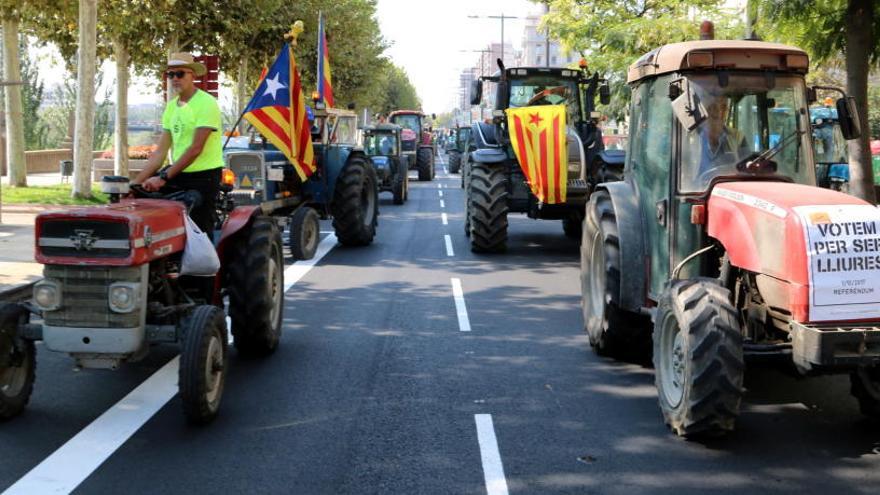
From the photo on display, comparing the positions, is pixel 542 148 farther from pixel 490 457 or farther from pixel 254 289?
pixel 490 457

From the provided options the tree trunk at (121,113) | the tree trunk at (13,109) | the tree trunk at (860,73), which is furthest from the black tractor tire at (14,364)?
the tree trunk at (13,109)

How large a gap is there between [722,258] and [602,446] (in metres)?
1.54

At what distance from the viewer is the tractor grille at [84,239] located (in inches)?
244

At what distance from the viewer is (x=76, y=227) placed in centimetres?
625

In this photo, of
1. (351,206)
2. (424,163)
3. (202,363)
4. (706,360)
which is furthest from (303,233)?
(424,163)

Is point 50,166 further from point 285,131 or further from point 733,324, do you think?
point 733,324

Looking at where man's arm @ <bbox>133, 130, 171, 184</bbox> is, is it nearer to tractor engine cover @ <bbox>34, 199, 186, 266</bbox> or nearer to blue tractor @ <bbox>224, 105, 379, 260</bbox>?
tractor engine cover @ <bbox>34, 199, 186, 266</bbox>

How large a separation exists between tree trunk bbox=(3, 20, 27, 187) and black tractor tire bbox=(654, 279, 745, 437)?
70.9 feet

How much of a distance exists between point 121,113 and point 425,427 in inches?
810

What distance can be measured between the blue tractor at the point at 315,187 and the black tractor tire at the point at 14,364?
809cm

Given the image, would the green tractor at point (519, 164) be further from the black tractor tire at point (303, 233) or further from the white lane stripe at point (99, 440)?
the white lane stripe at point (99, 440)

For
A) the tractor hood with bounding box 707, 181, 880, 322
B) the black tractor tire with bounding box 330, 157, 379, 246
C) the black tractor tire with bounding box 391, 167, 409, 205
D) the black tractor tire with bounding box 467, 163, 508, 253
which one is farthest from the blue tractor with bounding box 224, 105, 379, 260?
the tractor hood with bounding box 707, 181, 880, 322

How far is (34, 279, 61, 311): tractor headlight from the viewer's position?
6.22 metres

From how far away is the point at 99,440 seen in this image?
609 centimetres
